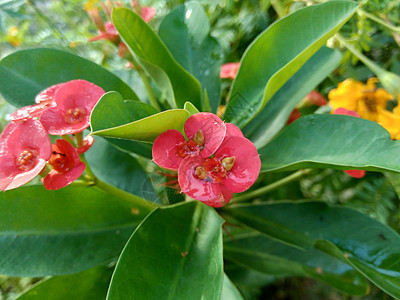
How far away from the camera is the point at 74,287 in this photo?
2.52 feet

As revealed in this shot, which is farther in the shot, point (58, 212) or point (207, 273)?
point (58, 212)

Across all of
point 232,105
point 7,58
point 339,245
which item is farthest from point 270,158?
point 7,58

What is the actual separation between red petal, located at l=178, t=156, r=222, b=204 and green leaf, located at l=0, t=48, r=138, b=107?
0.33 m

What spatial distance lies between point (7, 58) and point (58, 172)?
30cm

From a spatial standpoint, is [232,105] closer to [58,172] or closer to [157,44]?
[157,44]

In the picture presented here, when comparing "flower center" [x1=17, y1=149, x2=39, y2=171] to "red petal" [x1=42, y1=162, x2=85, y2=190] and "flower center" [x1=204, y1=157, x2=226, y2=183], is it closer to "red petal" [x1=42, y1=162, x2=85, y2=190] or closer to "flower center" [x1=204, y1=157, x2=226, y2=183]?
"red petal" [x1=42, y1=162, x2=85, y2=190]

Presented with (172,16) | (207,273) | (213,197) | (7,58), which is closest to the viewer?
(213,197)

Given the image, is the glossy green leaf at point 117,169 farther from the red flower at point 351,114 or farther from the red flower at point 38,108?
the red flower at point 351,114

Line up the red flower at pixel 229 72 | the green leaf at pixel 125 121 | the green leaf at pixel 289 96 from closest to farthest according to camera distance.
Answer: the green leaf at pixel 125 121 < the green leaf at pixel 289 96 < the red flower at pixel 229 72

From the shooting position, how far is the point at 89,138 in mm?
618

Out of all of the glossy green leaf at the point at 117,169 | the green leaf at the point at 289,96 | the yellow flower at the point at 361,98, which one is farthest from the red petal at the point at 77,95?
the yellow flower at the point at 361,98

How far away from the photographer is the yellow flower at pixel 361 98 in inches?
32.4

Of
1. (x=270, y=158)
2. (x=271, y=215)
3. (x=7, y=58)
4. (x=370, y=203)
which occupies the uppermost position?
(x=7, y=58)

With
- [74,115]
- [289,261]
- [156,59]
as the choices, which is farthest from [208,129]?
[289,261]
